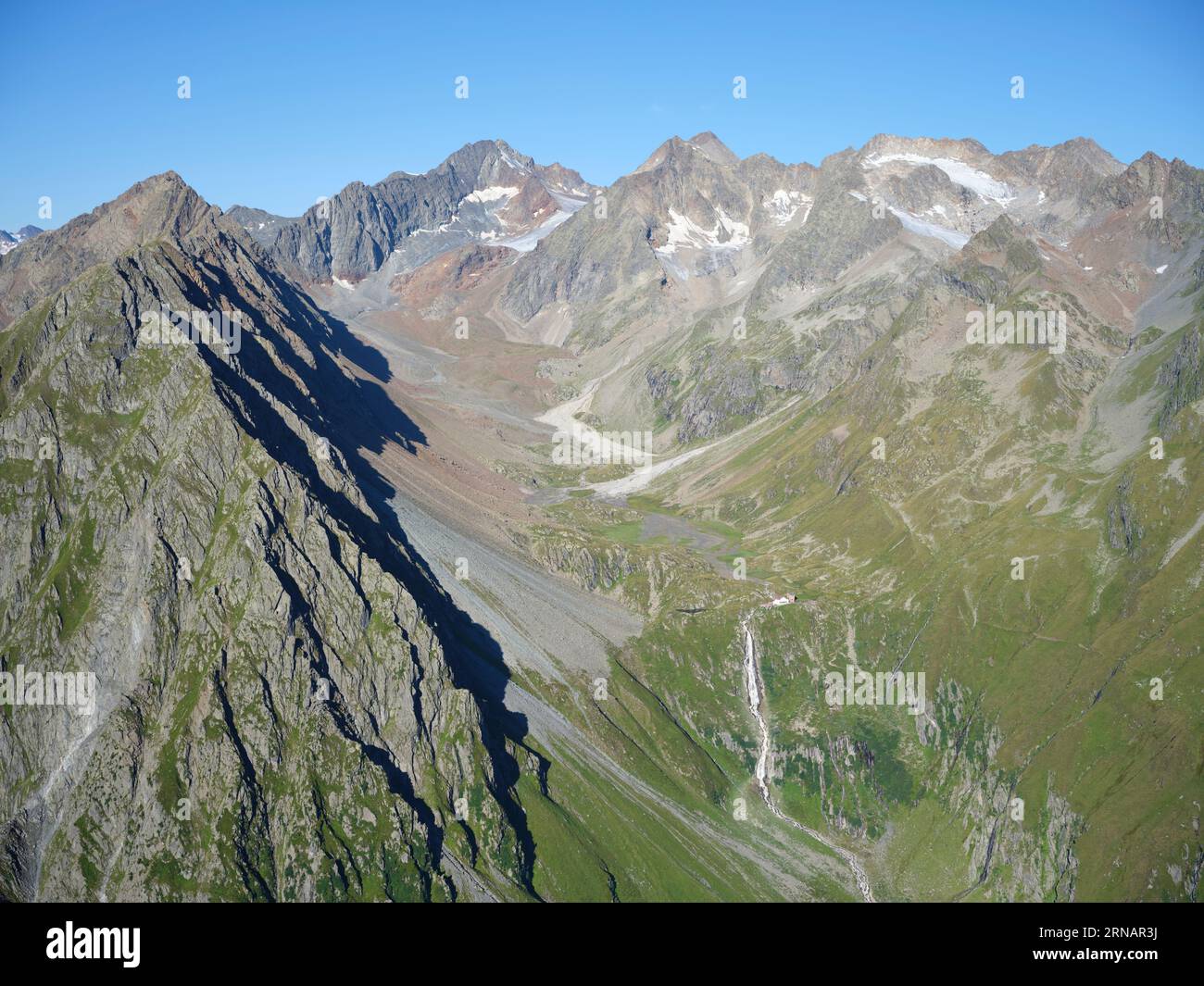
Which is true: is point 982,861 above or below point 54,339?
below

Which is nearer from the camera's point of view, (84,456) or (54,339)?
(84,456)

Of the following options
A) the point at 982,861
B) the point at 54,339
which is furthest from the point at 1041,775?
the point at 54,339
